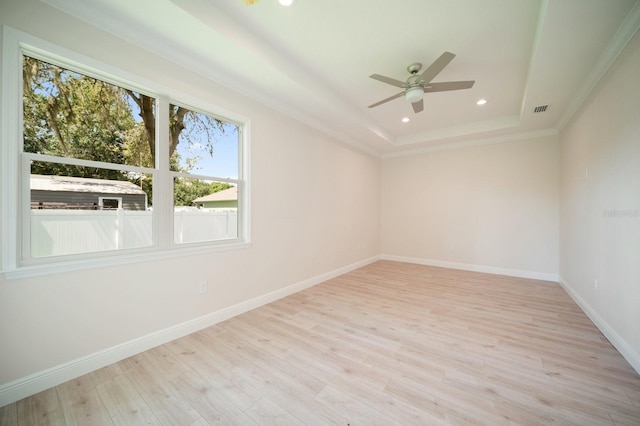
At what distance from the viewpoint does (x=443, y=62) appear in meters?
2.17

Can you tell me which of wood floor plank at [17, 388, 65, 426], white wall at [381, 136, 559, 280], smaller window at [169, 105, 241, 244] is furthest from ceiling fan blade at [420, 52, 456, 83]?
wood floor plank at [17, 388, 65, 426]

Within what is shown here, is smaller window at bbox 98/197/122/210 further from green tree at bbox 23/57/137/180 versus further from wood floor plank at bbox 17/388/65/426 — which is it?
wood floor plank at bbox 17/388/65/426

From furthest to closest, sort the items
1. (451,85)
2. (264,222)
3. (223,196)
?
(264,222), (223,196), (451,85)

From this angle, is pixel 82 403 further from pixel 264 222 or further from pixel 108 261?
pixel 264 222

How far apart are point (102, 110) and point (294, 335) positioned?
266 centimetres

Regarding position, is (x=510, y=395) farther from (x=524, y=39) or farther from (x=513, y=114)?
(x=513, y=114)

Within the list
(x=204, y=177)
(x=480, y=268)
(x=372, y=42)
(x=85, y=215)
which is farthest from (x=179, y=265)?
(x=480, y=268)

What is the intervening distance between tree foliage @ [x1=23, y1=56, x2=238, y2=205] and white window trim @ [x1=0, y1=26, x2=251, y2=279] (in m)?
0.08

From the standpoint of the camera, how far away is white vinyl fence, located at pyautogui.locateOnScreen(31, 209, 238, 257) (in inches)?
69.0

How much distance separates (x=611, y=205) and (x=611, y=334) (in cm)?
123

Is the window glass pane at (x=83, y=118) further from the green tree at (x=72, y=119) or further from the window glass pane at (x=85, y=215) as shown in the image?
the window glass pane at (x=85, y=215)

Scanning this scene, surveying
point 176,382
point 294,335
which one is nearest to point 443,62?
point 294,335

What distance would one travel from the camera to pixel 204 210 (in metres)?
2.73

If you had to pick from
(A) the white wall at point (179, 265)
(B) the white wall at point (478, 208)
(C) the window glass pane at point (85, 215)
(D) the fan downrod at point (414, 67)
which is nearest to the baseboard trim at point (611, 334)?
(B) the white wall at point (478, 208)
